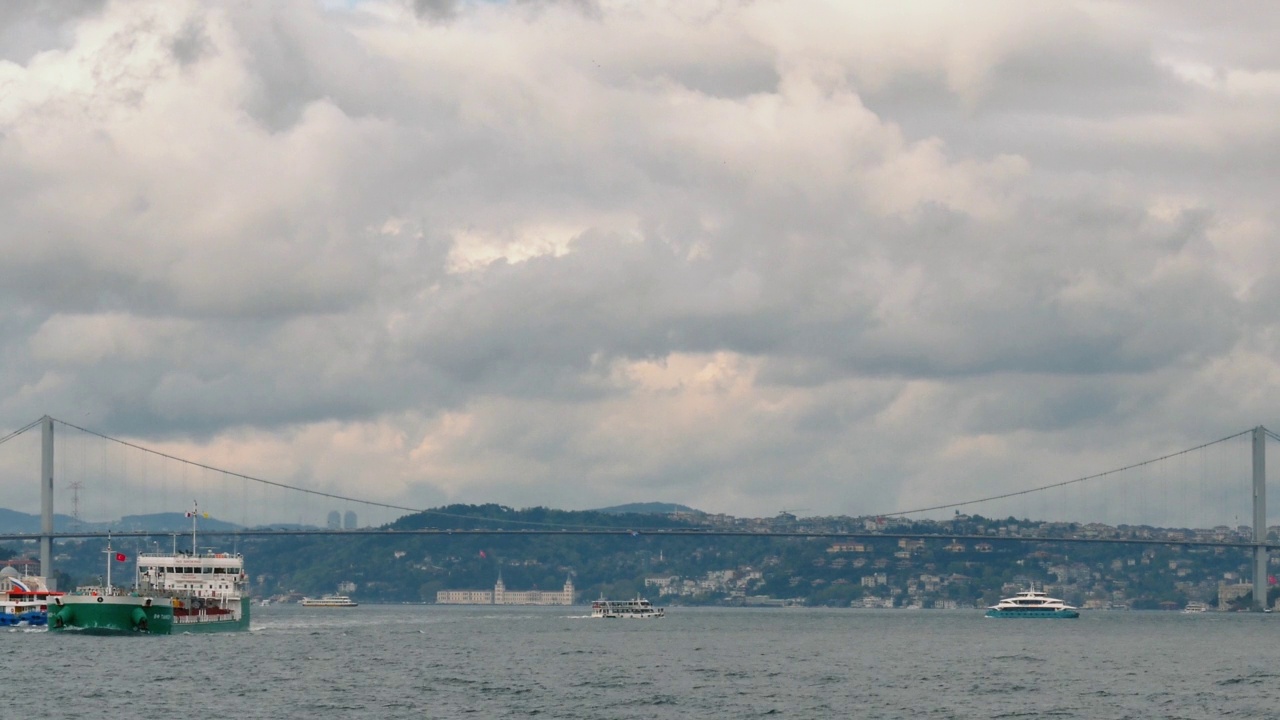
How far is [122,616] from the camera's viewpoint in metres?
98.8

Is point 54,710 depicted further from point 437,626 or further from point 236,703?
point 437,626

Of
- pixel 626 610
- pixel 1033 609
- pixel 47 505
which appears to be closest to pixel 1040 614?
pixel 1033 609

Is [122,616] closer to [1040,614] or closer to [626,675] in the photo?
[626,675]

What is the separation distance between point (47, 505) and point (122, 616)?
7709 centimetres

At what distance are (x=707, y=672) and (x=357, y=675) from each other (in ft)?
48.7

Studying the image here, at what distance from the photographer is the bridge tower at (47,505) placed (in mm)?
164500

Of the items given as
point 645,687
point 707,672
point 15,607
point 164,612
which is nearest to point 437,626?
point 15,607

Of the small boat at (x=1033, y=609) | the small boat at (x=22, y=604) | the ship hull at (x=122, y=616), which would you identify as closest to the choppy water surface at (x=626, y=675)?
the ship hull at (x=122, y=616)

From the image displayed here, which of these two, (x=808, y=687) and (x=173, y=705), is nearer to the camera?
(x=173, y=705)

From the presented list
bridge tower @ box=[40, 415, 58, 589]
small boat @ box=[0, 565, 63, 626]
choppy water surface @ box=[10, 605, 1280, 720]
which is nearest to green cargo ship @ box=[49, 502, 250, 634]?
choppy water surface @ box=[10, 605, 1280, 720]

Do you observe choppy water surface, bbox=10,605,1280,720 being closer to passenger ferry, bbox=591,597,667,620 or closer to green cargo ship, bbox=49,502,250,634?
green cargo ship, bbox=49,502,250,634

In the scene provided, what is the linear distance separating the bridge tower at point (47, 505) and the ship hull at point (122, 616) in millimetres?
57564

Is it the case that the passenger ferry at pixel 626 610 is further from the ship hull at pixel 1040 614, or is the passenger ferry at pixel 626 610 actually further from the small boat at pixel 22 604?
the small boat at pixel 22 604

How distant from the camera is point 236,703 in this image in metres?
62.5
